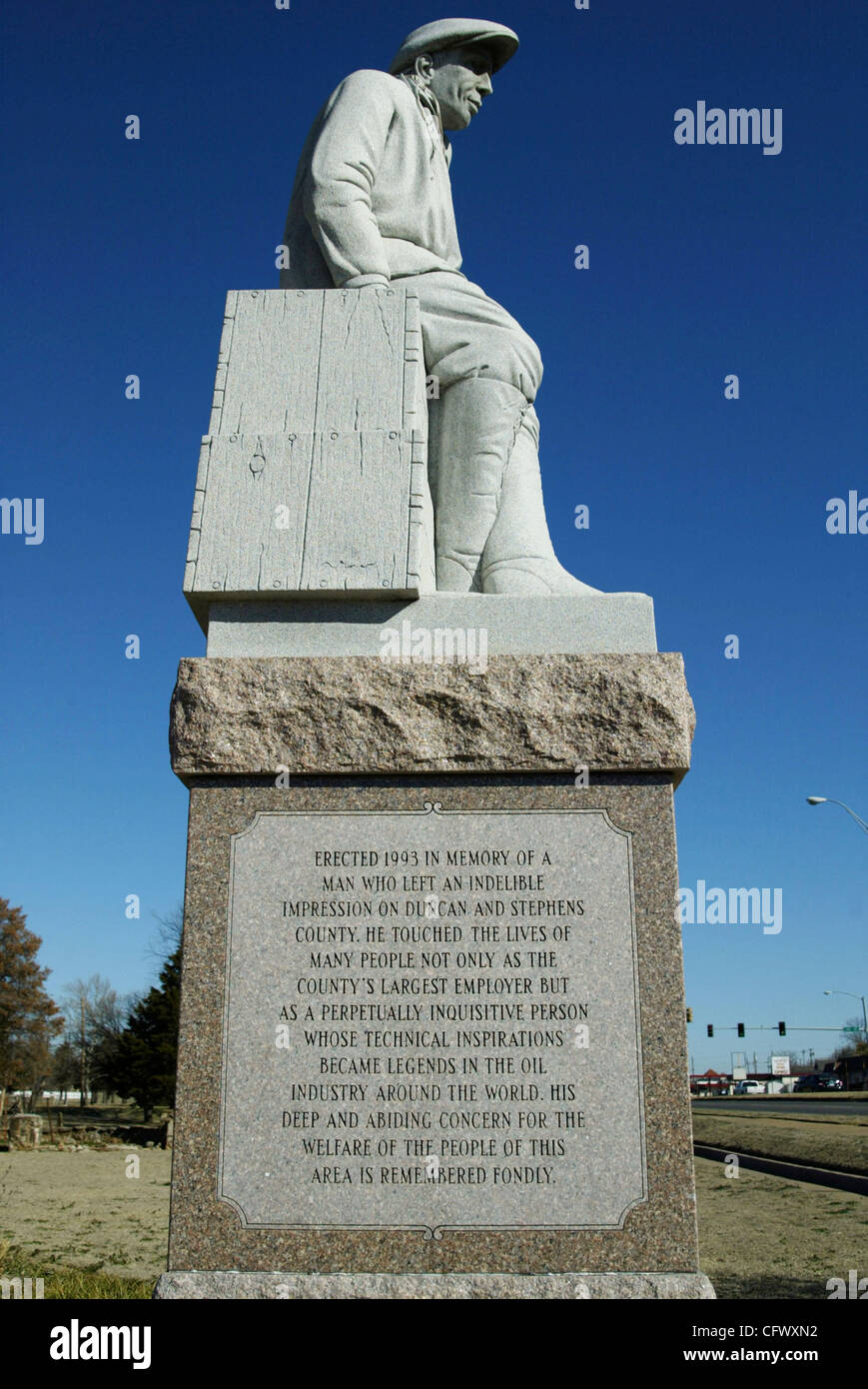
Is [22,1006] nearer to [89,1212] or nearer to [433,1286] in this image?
[89,1212]

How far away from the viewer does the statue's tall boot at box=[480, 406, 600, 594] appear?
15.1 feet

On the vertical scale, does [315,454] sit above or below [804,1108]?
above

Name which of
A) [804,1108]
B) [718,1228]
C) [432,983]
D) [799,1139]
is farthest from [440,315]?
[804,1108]

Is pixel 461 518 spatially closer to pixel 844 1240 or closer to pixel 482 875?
pixel 482 875

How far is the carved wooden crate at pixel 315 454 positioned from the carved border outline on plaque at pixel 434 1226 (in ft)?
2.75

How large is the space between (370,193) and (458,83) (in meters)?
1.09

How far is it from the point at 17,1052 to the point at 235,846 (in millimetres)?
37428

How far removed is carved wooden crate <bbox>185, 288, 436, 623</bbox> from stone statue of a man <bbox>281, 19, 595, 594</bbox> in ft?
0.89

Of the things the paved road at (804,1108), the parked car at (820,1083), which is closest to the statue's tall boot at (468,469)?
the paved road at (804,1108)

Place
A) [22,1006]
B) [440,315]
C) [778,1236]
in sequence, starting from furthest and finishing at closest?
[22,1006] → [778,1236] → [440,315]

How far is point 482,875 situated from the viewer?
12.3ft

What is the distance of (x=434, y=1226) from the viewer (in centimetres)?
337
